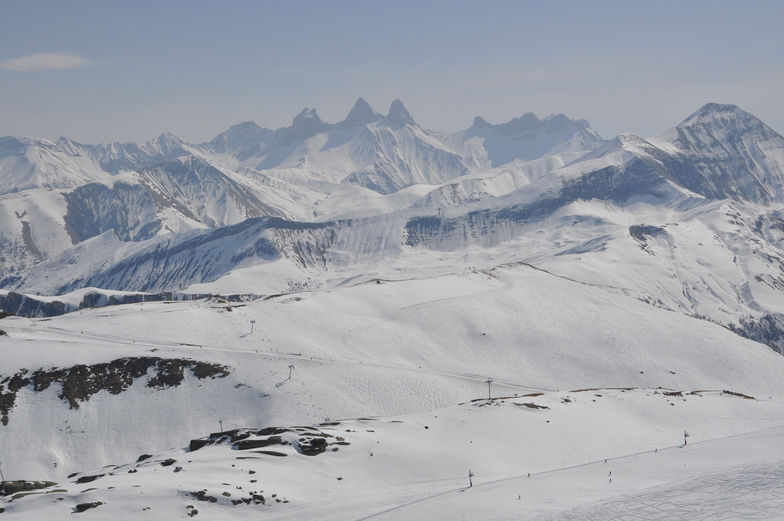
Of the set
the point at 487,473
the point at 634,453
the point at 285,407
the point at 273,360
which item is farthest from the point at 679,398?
the point at 273,360

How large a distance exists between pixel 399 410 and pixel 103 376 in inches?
1937

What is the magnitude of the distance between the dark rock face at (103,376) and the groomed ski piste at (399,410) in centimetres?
44

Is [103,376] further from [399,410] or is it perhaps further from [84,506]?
[84,506]

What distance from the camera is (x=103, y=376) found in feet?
326

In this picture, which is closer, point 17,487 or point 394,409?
point 17,487

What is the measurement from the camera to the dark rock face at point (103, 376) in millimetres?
94438

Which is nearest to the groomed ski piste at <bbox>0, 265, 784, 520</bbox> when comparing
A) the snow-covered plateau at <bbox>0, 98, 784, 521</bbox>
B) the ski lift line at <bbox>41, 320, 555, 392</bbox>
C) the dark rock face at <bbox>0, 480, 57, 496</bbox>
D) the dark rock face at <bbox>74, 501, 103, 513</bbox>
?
the dark rock face at <bbox>74, 501, 103, 513</bbox>

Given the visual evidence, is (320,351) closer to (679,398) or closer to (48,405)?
(48,405)

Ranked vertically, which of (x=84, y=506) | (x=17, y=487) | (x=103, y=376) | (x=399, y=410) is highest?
(x=103, y=376)

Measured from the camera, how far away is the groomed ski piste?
50.7m

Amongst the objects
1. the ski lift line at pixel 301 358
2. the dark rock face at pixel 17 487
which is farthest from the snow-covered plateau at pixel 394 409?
the ski lift line at pixel 301 358

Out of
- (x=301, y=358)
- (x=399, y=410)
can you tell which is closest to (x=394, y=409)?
(x=399, y=410)

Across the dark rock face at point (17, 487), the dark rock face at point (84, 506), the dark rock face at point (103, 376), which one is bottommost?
the dark rock face at point (84, 506)

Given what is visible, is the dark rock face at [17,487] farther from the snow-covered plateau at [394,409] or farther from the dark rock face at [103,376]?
the dark rock face at [103,376]
